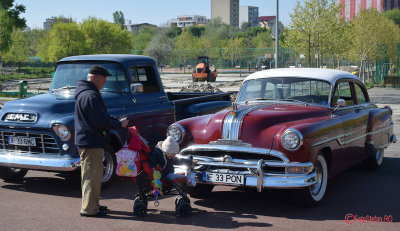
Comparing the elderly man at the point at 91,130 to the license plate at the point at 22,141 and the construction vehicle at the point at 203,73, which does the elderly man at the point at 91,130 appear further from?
the construction vehicle at the point at 203,73

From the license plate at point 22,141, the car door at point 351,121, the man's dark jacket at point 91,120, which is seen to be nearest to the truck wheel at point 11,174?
the license plate at point 22,141

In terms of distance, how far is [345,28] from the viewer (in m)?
34.1

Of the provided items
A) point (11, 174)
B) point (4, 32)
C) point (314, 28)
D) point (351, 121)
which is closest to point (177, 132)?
point (351, 121)

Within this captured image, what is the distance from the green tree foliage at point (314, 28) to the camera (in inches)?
1281

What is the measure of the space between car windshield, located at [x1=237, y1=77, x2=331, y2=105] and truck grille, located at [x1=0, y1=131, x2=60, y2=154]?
109 inches

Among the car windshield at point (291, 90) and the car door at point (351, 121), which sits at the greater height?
the car windshield at point (291, 90)

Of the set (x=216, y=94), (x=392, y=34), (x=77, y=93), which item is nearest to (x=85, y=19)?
(x=392, y=34)

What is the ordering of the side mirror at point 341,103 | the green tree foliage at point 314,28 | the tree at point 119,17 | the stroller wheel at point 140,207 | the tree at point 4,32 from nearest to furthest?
the stroller wheel at point 140,207 < the side mirror at point 341,103 < the green tree foliage at point 314,28 < the tree at point 4,32 < the tree at point 119,17

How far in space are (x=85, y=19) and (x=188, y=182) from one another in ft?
184

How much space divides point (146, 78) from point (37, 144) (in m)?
2.32

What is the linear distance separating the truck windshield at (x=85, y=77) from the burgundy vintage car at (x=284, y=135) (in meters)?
1.68

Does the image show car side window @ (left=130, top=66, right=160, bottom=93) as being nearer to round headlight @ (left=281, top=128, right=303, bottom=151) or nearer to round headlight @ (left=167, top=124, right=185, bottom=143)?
round headlight @ (left=167, top=124, right=185, bottom=143)

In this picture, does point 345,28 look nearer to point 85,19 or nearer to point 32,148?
point 32,148

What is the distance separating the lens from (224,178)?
6137mm
